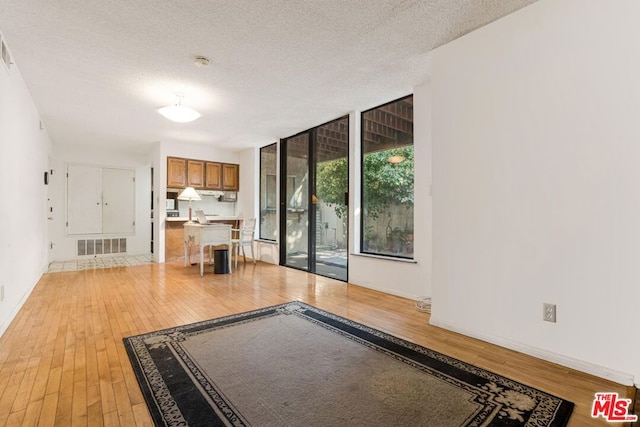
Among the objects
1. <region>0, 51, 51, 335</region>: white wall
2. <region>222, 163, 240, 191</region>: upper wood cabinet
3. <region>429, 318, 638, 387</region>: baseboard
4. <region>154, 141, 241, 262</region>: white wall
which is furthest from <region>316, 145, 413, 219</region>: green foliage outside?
<region>0, 51, 51, 335</region>: white wall

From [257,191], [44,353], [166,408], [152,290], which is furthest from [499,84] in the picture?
[257,191]

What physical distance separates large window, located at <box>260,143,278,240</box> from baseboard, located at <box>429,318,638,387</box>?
4491mm

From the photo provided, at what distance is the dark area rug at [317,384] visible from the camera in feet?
5.08

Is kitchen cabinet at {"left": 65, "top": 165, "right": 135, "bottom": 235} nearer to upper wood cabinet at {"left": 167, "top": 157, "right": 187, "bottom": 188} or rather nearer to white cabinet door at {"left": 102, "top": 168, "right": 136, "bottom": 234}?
white cabinet door at {"left": 102, "top": 168, "right": 136, "bottom": 234}

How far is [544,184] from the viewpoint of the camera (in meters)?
2.19

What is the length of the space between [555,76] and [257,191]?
225 inches

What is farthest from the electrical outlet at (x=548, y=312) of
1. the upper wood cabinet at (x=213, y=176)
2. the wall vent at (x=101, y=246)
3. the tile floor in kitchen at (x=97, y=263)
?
the wall vent at (x=101, y=246)

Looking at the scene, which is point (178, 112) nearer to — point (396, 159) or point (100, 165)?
point (396, 159)

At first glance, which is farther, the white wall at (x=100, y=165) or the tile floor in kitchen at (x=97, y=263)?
the white wall at (x=100, y=165)

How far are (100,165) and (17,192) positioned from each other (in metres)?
4.52

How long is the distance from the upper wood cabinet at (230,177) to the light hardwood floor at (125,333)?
8.89ft

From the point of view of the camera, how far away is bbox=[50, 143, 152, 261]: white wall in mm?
6789

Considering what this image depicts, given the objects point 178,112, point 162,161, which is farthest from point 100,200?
point 178,112

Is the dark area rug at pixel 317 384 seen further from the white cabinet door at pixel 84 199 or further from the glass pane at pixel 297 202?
the white cabinet door at pixel 84 199
